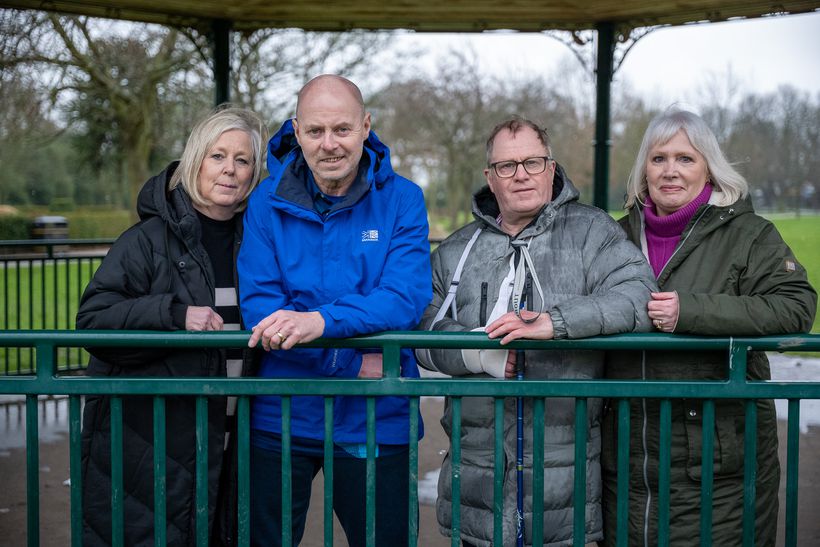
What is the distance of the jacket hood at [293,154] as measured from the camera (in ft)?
8.56

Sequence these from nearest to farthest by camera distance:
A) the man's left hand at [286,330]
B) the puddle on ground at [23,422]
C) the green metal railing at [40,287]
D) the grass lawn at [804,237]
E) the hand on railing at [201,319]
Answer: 1. the man's left hand at [286,330]
2. the hand on railing at [201,319]
3. the puddle on ground at [23,422]
4. the green metal railing at [40,287]
5. the grass lawn at [804,237]

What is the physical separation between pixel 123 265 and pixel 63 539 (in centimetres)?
213

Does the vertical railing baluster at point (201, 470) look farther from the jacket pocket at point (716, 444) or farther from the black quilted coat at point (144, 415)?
the jacket pocket at point (716, 444)

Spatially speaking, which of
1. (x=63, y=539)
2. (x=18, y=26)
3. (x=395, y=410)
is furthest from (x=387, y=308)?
(x=18, y=26)

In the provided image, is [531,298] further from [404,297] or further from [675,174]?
[675,174]

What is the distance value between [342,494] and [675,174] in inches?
57.0

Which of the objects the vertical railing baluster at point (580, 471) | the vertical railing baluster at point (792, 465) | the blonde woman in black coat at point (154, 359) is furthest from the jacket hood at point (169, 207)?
the vertical railing baluster at point (792, 465)

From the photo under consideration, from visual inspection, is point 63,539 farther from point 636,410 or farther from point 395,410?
point 636,410

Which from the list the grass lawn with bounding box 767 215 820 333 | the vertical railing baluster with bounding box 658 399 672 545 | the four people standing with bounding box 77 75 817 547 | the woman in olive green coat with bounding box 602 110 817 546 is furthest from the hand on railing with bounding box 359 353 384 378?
the grass lawn with bounding box 767 215 820 333

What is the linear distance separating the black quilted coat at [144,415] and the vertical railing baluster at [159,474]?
0.11 metres

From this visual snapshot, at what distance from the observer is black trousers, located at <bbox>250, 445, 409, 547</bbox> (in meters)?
2.59

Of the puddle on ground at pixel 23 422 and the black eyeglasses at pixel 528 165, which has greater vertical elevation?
the black eyeglasses at pixel 528 165

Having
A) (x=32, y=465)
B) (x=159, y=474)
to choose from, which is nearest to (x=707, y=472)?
(x=159, y=474)

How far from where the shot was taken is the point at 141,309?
2371 millimetres
